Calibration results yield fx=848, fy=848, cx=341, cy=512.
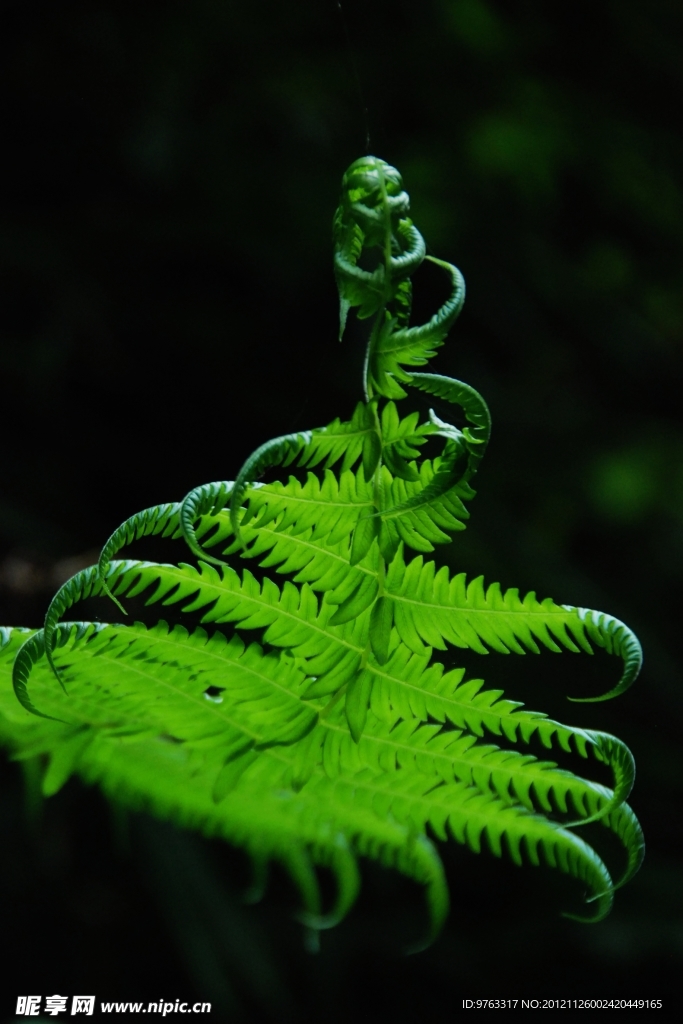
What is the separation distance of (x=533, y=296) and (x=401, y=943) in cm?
158

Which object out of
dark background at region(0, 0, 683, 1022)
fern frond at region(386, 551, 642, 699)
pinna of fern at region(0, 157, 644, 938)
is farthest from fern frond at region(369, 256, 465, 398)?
dark background at region(0, 0, 683, 1022)

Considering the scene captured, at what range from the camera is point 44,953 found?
1581 mm

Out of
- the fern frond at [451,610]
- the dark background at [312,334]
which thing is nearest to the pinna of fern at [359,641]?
the fern frond at [451,610]

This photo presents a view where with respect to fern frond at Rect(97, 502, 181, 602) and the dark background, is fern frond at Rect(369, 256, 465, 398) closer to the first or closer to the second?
fern frond at Rect(97, 502, 181, 602)

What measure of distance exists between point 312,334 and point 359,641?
1.46 m

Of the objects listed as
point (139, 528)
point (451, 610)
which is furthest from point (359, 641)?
point (139, 528)

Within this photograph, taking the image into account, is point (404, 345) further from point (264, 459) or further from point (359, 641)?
point (359, 641)

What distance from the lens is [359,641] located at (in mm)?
649

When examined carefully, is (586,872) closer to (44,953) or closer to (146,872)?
(146,872)

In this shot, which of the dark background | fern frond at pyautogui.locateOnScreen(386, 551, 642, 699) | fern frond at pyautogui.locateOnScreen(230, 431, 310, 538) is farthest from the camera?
A: the dark background

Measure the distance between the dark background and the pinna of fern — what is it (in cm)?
102

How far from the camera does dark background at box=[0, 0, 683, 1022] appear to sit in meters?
1.79

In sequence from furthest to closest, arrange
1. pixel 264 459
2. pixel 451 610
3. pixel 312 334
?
pixel 312 334 < pixel 451 610 < pixel 264 459

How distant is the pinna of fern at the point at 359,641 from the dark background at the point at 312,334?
1017 millimetres
